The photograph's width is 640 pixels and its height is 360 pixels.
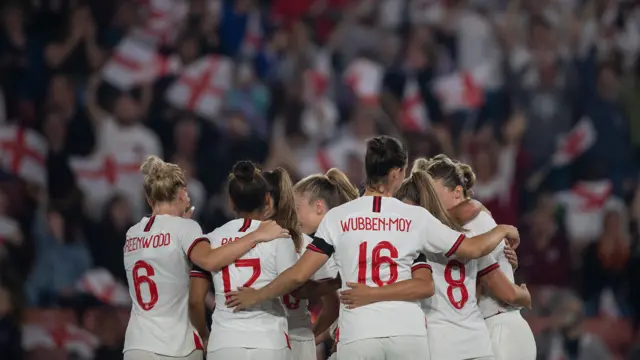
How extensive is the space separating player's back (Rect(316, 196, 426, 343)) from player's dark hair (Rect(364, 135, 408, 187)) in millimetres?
125

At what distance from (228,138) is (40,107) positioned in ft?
6.22

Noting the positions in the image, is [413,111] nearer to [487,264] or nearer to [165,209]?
[487,264]

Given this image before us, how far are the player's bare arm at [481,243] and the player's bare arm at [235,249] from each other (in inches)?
31.5

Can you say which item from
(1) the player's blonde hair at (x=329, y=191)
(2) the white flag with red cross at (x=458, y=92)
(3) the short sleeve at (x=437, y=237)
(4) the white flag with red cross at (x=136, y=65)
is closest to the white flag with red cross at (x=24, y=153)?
(4) the white flag with red cross at (x=136, y=65)

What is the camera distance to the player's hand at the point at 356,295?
4625 millimetres

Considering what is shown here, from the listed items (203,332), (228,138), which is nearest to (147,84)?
(228,138)

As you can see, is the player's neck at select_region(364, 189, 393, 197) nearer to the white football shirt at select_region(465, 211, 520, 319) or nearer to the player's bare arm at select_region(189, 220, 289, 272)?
the player's bare arm at select_region(189, 220, 289, 272)

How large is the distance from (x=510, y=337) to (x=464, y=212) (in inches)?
26.1

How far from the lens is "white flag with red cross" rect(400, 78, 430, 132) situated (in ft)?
36.0

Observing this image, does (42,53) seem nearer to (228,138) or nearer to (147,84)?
(147,84)

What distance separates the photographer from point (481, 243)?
479 cm

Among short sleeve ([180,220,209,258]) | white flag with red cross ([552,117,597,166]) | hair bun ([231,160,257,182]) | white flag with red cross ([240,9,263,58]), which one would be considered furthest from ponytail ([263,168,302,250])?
white flag with red cross ([552,117,597,166])

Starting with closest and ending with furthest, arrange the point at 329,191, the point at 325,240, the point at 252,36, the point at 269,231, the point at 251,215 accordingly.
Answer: the point at 325,240, the point at 269,231, the point at 251,215, the point at 329,191, the point at 252,36

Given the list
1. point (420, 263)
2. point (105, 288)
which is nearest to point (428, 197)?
point (420, 263)
